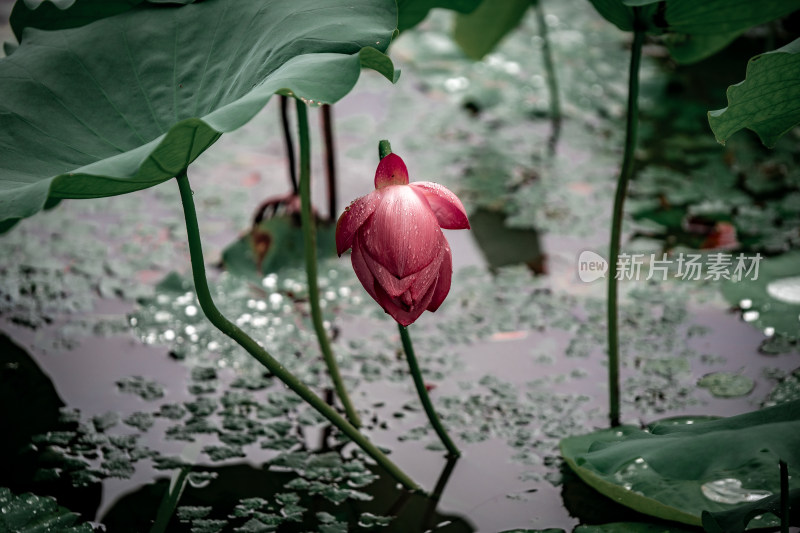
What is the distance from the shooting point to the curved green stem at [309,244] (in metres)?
1.17

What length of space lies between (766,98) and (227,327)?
68 cm

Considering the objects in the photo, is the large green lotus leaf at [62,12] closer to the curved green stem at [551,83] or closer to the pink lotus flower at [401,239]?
the pink lotus flower at [401,239]

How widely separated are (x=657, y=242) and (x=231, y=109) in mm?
1184

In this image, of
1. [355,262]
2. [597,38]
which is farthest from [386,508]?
[597,38]

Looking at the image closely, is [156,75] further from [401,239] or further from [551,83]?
[551,83]

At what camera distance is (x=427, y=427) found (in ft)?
4.42

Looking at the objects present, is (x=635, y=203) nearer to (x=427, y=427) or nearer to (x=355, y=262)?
(x=427, y=427)

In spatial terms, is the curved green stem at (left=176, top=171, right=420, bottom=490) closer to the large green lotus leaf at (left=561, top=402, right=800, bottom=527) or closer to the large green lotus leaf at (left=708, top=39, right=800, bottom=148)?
the large green lotus leaf at (left=561, top=402, right=800, bottom=527)

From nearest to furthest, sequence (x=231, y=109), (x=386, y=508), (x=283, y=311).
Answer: (x=231, y=109)
(x=386, y=508)
(x=283, y=311)

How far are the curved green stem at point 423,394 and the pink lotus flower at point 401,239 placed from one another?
0.10m

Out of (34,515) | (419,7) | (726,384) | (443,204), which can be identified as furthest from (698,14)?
(34,515)

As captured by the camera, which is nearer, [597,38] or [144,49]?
[144,49]

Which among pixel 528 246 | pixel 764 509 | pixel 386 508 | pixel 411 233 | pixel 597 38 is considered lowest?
pixel 386 508

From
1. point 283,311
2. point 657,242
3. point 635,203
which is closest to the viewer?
point 283,311
